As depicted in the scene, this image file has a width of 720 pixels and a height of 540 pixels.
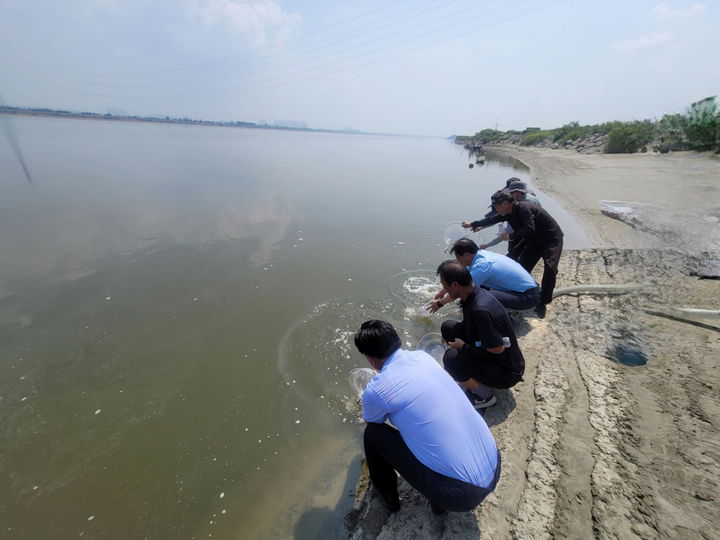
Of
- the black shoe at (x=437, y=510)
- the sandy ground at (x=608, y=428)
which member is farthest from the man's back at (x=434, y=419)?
the sandy ground at (x=608, y=428)

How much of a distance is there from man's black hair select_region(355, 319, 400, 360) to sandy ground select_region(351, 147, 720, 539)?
139cm

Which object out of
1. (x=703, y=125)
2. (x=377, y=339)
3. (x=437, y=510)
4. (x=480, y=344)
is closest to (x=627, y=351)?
(x=480, y=344)

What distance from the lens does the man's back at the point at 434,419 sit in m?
1.96

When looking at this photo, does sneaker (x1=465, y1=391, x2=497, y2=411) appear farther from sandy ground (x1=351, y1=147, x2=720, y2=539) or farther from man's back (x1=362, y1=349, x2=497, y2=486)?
man's back (x1=362, y1=349, x2=497, y2=486)

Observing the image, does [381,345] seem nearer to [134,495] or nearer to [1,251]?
[134,495]

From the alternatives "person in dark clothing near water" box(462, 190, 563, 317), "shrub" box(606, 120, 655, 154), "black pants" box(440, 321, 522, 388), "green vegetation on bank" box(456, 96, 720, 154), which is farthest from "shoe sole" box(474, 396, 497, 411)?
"shrub" box(606, 120, 655, 154)

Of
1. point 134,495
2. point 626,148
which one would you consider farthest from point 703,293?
point 626,148

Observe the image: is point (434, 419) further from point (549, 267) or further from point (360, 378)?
point (549, 267)

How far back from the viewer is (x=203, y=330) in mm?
5504

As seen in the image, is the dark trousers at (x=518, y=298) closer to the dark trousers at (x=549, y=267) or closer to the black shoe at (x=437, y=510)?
the dark trousers at (x=549, y=267)

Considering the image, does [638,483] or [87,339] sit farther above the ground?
[638,483]

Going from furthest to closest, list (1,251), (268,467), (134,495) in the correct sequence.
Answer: (1,251), (268,467), (134,495)

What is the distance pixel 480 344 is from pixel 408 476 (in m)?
1.38

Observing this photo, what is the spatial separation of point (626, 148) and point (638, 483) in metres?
37.2
